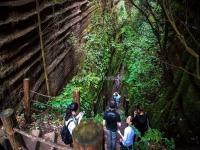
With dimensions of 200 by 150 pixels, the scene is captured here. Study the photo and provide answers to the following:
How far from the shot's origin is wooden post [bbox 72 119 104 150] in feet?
13.8

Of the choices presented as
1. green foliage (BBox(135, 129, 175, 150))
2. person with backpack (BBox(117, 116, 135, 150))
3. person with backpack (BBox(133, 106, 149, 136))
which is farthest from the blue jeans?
green foliage (BBox(135, 129, 175, 150))

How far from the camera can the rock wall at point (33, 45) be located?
8484 mm

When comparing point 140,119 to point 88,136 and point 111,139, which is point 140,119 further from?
point 88,136

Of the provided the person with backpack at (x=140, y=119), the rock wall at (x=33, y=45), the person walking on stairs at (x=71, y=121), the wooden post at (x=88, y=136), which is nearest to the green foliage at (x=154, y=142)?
the person with backpack at (x=140, y=119)

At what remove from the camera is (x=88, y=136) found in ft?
14.0

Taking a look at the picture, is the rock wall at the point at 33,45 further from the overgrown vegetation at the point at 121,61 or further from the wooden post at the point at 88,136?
the wooden post at the point at 88,136

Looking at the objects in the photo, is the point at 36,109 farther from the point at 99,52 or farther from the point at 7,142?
the point at 99,52

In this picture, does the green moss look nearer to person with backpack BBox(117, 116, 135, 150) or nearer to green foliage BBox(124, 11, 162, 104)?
person with backpack BBox(117, 116, 135, 150)

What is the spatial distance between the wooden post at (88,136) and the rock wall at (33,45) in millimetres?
4539

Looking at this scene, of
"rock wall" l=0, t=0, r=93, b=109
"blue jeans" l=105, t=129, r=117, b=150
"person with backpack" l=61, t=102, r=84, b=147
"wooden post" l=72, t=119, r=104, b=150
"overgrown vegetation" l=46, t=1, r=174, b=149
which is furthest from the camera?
"overgrown vegetation" l=46, t=1, r=174, b=149

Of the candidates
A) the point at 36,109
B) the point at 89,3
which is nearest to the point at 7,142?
the point at 36,109

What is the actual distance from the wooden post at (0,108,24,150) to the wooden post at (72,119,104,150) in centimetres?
235

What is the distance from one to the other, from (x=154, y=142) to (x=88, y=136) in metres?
5.02

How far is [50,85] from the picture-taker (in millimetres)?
A: 12125
